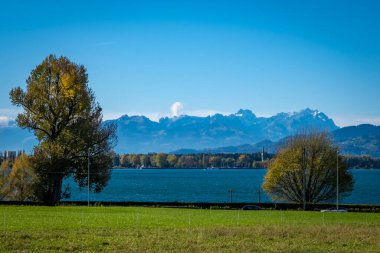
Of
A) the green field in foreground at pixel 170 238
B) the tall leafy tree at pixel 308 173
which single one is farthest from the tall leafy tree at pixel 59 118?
the tall leafy tree at pixel 308 173

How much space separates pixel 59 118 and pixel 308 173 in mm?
39374

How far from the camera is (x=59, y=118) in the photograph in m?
64.2

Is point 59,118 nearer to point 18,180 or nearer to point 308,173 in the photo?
point 18,180

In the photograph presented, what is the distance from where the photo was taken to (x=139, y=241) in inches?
1114

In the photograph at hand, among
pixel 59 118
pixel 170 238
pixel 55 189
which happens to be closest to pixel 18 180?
pixel 55 189

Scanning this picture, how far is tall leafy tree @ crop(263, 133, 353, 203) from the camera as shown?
8412 centimetres

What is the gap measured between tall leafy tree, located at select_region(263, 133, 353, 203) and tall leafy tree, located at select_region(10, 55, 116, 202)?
30932mm

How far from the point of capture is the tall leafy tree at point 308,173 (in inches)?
3312

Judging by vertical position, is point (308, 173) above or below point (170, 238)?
above

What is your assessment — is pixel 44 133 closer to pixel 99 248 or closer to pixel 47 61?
pixel 47 61

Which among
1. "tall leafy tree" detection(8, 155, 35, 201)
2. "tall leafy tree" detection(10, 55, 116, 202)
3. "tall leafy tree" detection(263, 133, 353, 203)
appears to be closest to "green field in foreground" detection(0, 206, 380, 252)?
"tall leafy tree" detection(10, 55, 116, 202)

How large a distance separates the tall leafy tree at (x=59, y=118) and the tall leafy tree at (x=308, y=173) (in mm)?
30932

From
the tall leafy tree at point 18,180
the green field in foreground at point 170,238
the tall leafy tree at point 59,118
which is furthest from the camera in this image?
the tall leafy tree at point 18,180

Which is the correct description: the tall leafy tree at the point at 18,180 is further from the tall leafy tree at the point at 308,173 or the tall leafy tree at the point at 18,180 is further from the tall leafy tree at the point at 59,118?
Answer: the tall leafy tree at the point at 308,173
